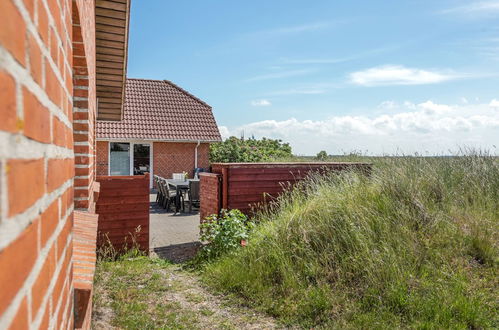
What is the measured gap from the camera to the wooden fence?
827cm

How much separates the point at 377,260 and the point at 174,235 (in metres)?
5.37

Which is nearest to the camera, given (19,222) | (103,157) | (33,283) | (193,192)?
(19,222)

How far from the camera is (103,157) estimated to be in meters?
18.0

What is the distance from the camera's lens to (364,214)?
19.2 feet

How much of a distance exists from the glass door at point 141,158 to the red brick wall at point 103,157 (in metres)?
1.29

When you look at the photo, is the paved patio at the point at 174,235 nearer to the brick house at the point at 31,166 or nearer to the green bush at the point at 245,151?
the brick house at the point at 31,166

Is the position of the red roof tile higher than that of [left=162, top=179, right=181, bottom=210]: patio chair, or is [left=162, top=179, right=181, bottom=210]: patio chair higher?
the red roof tile

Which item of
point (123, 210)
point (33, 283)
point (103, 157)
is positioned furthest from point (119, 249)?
point (103, 157)

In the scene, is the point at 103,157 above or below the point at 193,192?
above

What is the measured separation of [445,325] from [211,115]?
1777 cm

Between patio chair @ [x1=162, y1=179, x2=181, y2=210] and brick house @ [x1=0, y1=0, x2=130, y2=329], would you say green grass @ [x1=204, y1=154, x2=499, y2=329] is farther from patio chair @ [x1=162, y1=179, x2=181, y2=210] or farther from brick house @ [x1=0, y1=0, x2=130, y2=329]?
patio chair @ [x1=162, y1=179, x2=181, y2=210]

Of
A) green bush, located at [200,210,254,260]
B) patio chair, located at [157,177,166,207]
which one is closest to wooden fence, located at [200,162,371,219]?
green bush, located at [200,210,254,260]

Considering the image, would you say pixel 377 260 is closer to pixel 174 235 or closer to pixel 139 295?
pixel 139 295

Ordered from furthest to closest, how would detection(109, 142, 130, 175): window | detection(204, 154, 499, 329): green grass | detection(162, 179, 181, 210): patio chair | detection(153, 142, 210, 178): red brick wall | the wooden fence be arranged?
detection(153, 142, 210, 178): red brick wall, detection(109, 142, 130, 175): window, detection(162, 179, 181, 210): patio chair, the wooden fence, detection(204, 154, 499, 329): green grass
